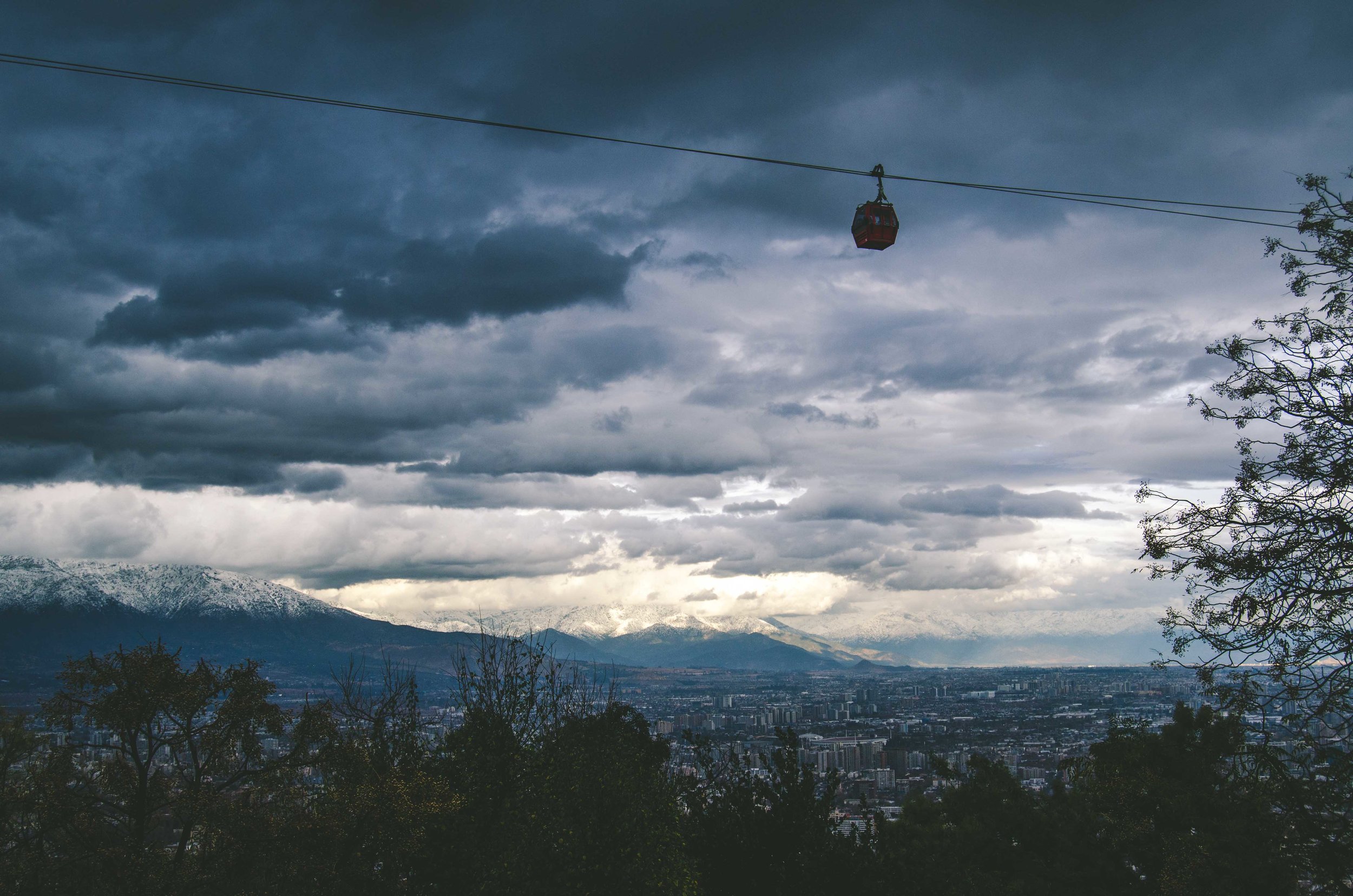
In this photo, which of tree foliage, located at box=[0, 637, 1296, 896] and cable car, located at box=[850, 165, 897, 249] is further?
tree foliage, located at box=[0, 637, 1296, 896]

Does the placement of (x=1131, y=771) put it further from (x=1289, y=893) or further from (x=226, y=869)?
(x=226, y=869)

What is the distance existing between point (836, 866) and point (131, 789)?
56.7ft

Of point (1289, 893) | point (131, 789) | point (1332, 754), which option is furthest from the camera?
point (1289, 893)

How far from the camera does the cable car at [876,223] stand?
674 inches

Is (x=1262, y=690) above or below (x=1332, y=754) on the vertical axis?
above

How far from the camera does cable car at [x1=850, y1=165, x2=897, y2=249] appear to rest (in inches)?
674

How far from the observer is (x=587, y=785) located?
21.3m

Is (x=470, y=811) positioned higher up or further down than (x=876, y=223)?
further down

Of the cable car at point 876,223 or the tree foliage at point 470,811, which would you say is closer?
the cable car at point 876,223

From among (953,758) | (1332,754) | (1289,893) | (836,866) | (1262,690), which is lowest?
(953,758)

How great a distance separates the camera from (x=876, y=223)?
1712cm

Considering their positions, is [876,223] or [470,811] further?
[470,811]

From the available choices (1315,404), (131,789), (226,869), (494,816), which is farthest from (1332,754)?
(131,789)

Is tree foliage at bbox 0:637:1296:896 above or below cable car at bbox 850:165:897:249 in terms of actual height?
below
